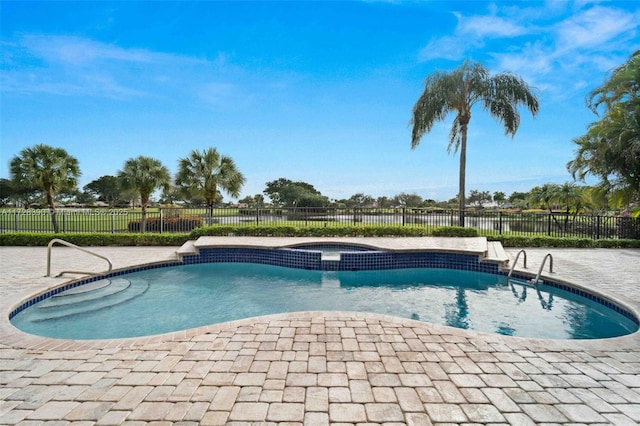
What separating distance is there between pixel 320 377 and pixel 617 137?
1311 cm

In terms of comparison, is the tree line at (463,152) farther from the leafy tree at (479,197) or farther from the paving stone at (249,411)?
the leafy tree at (479,197)

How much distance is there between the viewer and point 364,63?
472 inches

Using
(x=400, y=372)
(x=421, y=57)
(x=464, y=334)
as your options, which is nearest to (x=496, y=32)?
(x=421, y=57)

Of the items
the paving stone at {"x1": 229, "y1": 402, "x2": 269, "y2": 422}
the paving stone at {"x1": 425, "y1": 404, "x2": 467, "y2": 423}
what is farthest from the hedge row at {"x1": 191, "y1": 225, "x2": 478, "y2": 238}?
the paving stone at {"x1": 425, "y1": 404, "x2": 467, "y2": 423}

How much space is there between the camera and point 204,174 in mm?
14812

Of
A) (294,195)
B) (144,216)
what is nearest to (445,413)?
(144,216)

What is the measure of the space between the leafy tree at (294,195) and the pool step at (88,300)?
21025 millimetres

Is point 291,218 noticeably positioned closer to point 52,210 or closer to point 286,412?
point 52,210

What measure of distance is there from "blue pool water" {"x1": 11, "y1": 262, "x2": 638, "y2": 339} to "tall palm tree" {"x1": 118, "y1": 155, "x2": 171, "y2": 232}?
898 centimetres

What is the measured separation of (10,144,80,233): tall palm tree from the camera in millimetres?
12648

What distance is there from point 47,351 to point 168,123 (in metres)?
14.1

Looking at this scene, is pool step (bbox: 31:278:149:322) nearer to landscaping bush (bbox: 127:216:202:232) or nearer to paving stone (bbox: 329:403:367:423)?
paving stone (bbox: 329:403:367:423)

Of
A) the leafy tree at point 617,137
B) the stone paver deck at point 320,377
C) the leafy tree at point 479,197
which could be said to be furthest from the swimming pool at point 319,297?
the leafy tree at point 479,197

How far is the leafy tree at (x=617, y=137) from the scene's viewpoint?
10.1 m
